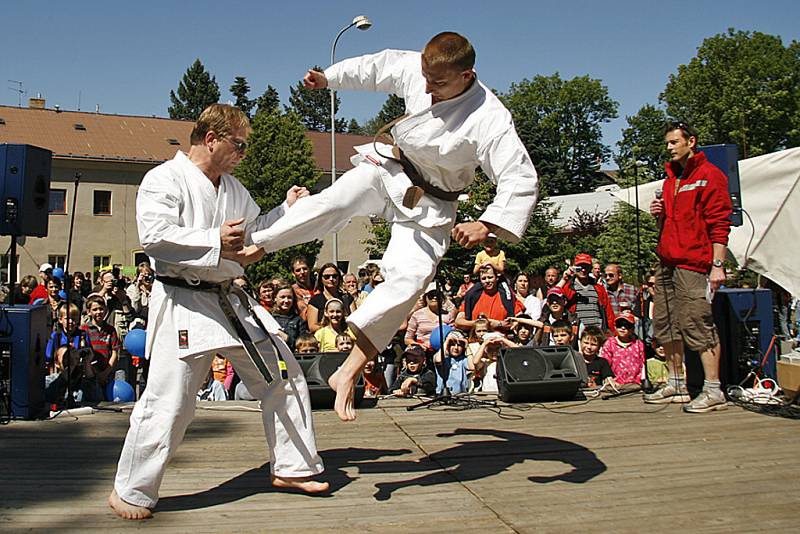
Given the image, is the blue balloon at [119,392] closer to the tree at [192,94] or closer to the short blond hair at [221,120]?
the short blond hair at [221,120]

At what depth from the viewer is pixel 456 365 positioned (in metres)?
6.97

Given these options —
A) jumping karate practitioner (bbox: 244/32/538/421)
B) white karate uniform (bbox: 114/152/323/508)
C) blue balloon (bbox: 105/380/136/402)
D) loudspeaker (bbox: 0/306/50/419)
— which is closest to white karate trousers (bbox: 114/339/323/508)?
white karate uniform (bbox: 114/152/323/508)

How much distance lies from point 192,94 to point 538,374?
2755 inches

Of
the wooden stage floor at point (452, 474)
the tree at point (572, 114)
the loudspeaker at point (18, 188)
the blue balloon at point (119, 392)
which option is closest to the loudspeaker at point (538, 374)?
the wooden stage floor at point (452, 474)

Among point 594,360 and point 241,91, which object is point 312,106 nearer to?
point 241,91

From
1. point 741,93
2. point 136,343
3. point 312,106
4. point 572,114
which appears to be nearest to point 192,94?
point 312,106

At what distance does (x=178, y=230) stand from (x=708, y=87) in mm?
45134

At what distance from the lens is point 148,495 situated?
3.31 metres

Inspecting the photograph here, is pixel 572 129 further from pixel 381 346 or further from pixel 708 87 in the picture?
pixel 381 346

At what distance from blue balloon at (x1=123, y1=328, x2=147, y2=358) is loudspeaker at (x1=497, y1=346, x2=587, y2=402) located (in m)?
3.80

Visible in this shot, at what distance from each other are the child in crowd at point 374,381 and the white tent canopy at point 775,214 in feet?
13.3

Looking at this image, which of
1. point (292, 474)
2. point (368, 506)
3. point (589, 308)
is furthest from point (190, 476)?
point (589, 308)

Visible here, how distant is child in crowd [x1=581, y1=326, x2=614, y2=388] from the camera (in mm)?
7020

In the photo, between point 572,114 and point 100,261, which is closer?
point 100,261
